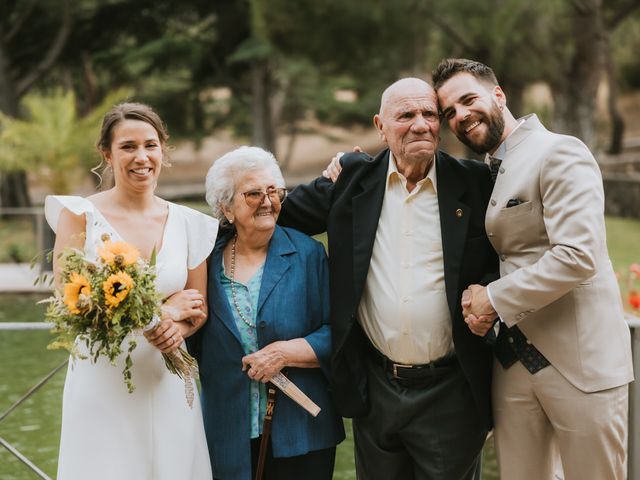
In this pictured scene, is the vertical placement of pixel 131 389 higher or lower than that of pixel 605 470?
higher

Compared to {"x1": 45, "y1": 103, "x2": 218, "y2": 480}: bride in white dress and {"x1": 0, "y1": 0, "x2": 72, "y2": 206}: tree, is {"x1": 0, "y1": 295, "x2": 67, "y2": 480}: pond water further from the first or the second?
{"x1": 0, "y1": 0, "x2": 72, "y2": 206}: tree

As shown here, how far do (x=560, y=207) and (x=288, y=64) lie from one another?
25388mm

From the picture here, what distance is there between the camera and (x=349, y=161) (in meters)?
3.73

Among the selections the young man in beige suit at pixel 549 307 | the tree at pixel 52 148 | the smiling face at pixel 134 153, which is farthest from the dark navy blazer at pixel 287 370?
the tree at pixel 52 148

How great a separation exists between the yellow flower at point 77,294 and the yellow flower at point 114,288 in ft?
0.22

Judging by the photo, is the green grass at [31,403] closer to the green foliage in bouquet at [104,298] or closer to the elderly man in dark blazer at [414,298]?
the elderly man in dark blazer at [414,298]

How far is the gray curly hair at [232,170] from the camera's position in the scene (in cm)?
353

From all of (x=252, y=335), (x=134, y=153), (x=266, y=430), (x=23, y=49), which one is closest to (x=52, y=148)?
(x=23, y=49)

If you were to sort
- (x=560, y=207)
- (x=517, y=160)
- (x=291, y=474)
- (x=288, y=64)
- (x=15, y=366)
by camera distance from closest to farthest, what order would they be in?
(x=560, y=207), (x=517, y=160), (x=291, y=474), (x=15, y=366), (x=288, y=64)

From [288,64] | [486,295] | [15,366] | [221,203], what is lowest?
[15,366]

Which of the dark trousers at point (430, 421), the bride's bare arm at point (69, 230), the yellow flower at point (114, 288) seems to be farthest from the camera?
the dark trousers at point (430, 421)

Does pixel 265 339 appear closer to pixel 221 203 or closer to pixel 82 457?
pixel 221 203

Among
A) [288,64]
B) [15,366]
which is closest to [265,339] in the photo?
[15,366]

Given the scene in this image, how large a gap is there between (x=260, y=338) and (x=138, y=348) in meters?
0.50
